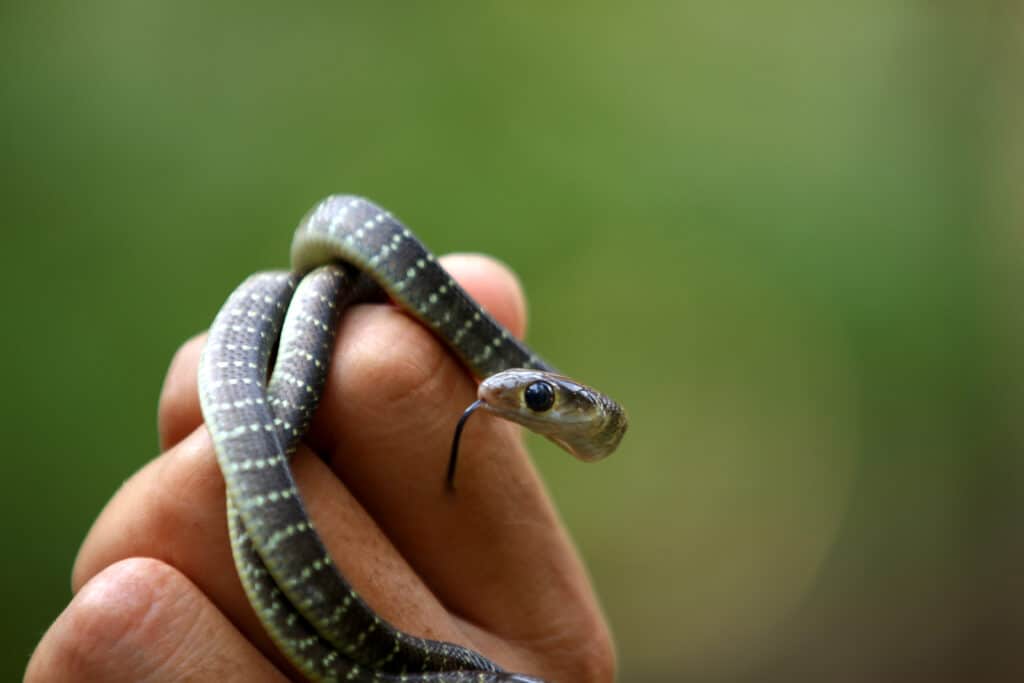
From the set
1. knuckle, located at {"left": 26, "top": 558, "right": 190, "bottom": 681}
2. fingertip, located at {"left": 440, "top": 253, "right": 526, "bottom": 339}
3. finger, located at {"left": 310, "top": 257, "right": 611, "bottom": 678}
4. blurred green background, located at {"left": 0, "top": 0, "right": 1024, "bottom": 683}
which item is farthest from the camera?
blurred green background, located at {"left": 0, "top": 0, "right": 1024, "bottom": 683}

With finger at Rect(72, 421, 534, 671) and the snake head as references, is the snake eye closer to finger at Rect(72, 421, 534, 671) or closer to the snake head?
the snake head

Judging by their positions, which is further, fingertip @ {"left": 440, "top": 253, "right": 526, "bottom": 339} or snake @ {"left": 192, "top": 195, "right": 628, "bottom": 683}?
fingertip @ {"left": 440, "top": 253, "right": 526, "bottom": 339}

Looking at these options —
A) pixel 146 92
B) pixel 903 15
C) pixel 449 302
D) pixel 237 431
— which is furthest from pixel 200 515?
pixel 903 15

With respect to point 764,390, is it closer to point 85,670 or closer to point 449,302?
point 449,302

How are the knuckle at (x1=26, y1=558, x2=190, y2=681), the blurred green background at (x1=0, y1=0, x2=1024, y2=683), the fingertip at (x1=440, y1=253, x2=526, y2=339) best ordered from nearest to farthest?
the knuckle at (x1=26, y1=558, x2=190, y2=681) < the fingertip at (x1=440, y1=253, x2=526, y2=339) < the blurred green background at (x1=0, y1=0, x2=1024, y2=683)

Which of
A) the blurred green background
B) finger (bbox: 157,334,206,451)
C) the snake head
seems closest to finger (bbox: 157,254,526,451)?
finger (bbox: 157,334,206,451)
